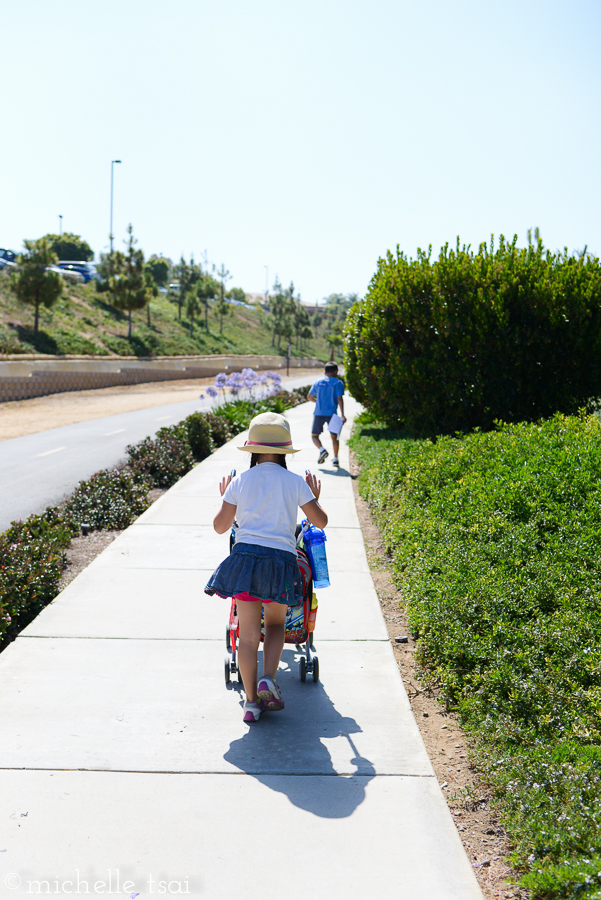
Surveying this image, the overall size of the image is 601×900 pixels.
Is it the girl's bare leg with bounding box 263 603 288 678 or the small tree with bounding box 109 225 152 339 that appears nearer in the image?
the girl's bare leg with bounding box 263 603 288 678

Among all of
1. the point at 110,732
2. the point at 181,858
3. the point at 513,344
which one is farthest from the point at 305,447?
A: the point at 181,858

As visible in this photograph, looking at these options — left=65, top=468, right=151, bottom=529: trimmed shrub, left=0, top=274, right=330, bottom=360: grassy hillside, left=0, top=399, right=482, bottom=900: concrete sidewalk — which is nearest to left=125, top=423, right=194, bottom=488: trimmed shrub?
left=65, top=468, right=151, bottom=529: trimmed shrub

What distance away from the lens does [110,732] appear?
3.60 m

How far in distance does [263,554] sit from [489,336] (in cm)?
736

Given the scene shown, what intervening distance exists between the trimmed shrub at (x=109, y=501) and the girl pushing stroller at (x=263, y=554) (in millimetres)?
4781

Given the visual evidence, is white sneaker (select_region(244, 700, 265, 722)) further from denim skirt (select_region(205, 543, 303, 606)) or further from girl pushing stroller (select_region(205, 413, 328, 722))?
denim skirt (select_region(205, 543, 303, 606))

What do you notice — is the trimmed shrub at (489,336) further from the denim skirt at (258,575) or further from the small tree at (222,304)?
the small tree at (222,304)

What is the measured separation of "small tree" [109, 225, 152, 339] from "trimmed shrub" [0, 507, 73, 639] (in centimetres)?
4166

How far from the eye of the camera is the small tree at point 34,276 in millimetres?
35872

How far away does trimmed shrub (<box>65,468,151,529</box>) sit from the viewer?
833 cm

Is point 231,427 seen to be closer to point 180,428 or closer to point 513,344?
point 180,428

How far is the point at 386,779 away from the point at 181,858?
1.03 metres

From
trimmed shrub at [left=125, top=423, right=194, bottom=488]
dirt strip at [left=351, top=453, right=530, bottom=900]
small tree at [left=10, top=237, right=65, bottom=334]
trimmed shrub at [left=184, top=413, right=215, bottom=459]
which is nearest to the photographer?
dirt strip at [left=351, top=453, right=530, bottom=900]

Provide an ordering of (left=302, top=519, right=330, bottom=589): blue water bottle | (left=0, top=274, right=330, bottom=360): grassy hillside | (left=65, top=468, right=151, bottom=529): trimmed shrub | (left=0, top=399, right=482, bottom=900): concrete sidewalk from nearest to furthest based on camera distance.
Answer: (left=0, top=399, right=482, bottom=900): concrete sidewalk
(left=302, top=519, right=330, bottom=589): blue water bottle
(left=65, top=468, right=151, bottom=529): trimmed shrub
(left=0, top=274, right=330, bottom=360): grassy hillside
